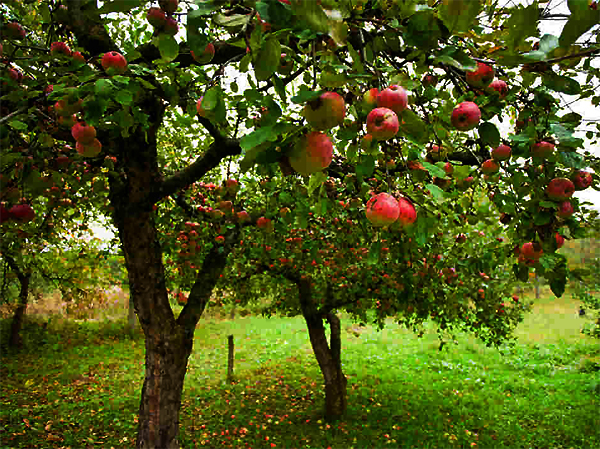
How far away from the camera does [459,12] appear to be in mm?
930

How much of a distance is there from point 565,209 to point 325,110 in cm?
133

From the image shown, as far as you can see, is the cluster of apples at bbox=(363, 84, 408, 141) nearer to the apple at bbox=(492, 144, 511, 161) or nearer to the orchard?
the orchard

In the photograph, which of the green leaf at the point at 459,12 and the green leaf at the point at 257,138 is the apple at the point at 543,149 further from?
the green leaf at the point at 257,138

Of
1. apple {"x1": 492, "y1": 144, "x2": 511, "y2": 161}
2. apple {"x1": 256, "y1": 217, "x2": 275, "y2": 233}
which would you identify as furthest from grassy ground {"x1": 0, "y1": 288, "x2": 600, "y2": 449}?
apple {"x1": 492, "y1": 144, "x2": 511, "y2": 161}

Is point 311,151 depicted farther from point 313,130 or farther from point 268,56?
point 268,56

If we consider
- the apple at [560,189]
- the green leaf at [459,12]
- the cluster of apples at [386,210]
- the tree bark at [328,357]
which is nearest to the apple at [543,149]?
the apple at [560,189]

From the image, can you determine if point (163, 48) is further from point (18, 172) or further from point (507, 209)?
point (18, 172)

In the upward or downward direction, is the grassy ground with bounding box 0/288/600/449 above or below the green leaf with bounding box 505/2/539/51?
below

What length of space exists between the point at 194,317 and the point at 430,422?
5.82m

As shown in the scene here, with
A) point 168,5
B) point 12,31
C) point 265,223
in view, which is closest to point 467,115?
point 168,5

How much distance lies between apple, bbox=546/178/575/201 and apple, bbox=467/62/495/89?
2.11 ft

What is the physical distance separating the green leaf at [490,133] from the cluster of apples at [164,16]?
1343 mm

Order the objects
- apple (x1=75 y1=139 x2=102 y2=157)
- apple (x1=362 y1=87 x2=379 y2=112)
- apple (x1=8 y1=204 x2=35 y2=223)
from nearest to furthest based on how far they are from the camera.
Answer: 1. apple (x1=362 y1=87 x2=379 y2=112)
2. apple (x1=75 y1=139 x2=102 y2=157)
3. apple (x1=8 y1=204 x2=35 y2=223)

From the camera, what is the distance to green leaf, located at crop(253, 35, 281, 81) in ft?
2.93
